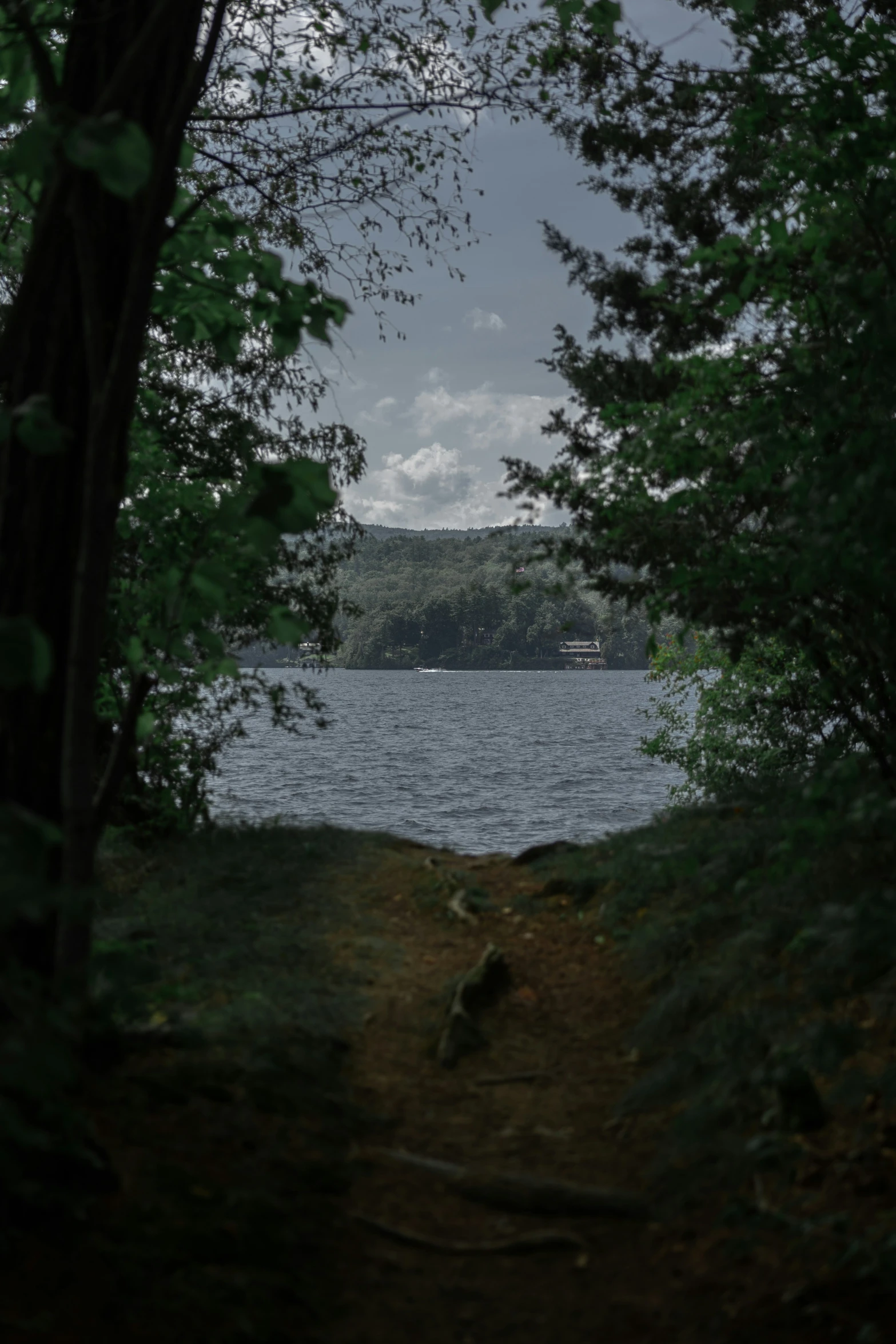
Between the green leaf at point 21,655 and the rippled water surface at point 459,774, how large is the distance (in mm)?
10891

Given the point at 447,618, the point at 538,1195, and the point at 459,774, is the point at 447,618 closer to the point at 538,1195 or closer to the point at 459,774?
the point at 459,774

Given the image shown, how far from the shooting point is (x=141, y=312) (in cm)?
343

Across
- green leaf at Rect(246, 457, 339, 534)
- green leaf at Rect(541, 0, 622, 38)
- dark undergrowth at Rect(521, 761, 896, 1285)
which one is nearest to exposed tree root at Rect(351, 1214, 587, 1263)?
dark undergrowth at Rect(521, 761, 896, 1285)

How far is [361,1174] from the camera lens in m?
4.23

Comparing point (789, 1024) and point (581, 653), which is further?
point (581, 653)

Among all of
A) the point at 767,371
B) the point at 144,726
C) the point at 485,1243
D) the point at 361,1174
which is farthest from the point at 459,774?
the point at 144,726

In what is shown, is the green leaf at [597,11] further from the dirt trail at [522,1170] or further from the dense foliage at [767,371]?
the dirt trail at [522,1170]

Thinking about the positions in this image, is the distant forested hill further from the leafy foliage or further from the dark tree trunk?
the dark tree trunk

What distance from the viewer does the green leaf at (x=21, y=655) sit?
1.90m

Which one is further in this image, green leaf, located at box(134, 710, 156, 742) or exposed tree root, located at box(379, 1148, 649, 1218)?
exposed tree root, located at box(379, 1148, 649, 1218)

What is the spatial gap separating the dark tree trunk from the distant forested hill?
110346 mm

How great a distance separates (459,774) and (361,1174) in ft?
149

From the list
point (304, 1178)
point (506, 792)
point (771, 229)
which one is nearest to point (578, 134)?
point (771, 229)

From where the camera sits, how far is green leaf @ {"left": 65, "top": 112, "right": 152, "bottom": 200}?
1936 mm
